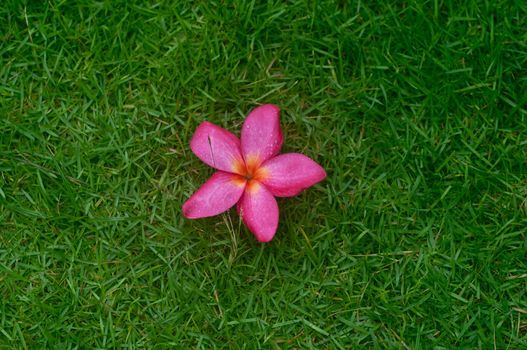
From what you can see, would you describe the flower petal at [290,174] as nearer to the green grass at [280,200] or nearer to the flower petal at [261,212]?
the flower petal at [261,212]

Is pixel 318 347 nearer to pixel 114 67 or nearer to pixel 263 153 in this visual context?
pixel 263 153

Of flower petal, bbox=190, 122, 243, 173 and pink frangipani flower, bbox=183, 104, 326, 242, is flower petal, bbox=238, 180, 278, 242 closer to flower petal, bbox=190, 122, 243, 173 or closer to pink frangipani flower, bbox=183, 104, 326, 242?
pink frangipani flower, bbox=183, 104, 326, 242

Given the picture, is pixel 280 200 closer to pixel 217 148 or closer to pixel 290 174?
pixel 290 174

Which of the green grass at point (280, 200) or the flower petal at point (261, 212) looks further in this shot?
the green grass at point (280, 200)

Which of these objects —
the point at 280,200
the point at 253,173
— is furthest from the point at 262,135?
the point at 280,200

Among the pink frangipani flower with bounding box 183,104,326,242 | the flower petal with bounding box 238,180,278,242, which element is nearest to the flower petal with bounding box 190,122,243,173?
the pink frangipani flower with bounding box 183,104,326,242

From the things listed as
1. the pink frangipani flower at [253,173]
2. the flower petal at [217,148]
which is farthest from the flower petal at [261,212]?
the flower petal at [217,148]

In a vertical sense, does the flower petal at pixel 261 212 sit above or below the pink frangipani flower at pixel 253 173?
below
